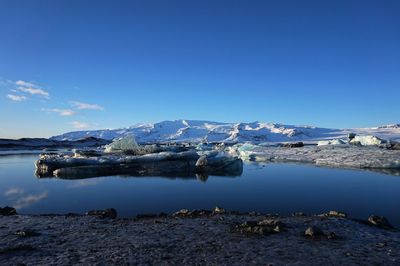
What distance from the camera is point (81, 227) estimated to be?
334 inches

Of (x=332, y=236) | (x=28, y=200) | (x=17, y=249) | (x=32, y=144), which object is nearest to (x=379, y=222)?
(x=332, y=236)

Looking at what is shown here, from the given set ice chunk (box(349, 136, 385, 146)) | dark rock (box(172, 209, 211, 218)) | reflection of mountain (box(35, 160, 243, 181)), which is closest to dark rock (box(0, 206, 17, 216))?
dark rock (box(172, 209, 211, 218))

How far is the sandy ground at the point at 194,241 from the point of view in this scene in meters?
6.13

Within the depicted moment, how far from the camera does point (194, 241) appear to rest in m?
7.23

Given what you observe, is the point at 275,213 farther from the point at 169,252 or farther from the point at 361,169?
the point at 361,169

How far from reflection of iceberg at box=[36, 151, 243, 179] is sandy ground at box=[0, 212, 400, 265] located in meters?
12.2

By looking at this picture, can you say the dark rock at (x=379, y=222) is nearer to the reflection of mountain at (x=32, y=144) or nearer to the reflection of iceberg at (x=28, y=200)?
the reflection of iceberg at (x=28, y=200)

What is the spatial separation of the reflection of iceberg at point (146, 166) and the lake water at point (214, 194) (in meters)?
1.87

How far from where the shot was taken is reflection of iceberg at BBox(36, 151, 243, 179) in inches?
853

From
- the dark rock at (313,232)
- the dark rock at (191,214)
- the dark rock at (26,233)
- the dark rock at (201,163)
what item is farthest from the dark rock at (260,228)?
the dark rock at (201,163)

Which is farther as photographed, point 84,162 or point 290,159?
point 290,159

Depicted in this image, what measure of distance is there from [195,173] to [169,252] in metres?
15.4

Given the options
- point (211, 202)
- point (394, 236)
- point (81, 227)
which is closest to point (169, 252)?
point (81, 227)

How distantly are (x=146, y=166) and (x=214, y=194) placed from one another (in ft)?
29.8
